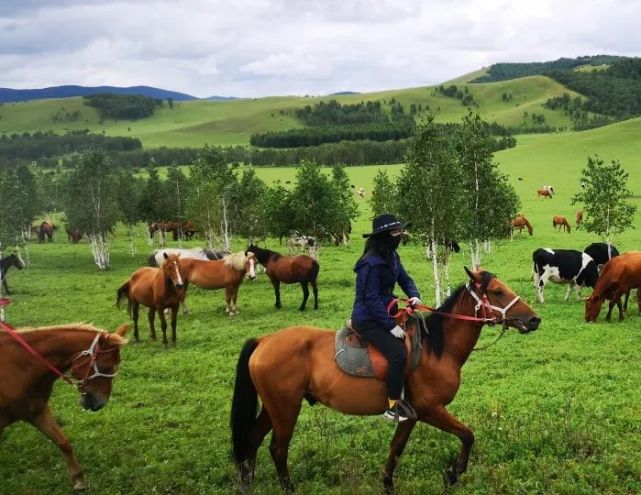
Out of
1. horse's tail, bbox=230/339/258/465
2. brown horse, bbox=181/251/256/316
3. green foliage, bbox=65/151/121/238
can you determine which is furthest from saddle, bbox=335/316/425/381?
green foliage, bbox=65/151/121/238

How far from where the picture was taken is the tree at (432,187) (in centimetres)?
2088

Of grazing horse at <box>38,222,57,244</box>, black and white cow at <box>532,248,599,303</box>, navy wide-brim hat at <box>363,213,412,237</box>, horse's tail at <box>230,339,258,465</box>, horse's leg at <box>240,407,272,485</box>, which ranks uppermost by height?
navy wide-brim hat at <box>363,213,412,237</box>

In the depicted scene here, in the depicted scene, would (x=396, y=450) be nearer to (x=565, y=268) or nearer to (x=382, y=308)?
(x=382, y=308)

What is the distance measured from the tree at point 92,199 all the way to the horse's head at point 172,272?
74.1 feet

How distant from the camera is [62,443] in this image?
26.3 ft

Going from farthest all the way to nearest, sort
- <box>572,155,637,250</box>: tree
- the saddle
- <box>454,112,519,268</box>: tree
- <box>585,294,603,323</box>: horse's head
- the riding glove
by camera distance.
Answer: <box>572,155,637,250</box>: tree < <box>454,112,519,268</box>: tree < <box>585,294,603,323</box>: horse's head < the saddle < the riding glove

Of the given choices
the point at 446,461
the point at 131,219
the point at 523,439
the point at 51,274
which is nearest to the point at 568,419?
the point at 523,439

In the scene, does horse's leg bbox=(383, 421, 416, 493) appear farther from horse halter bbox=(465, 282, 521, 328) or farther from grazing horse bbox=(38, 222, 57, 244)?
grazing horse bbox=(38, 222, 57, 244)

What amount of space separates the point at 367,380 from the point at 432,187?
47.4ft

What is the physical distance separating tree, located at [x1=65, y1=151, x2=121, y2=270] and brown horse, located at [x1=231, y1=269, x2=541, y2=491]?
107 feet

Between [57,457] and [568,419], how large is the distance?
903 centimetres

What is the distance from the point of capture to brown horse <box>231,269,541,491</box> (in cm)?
749

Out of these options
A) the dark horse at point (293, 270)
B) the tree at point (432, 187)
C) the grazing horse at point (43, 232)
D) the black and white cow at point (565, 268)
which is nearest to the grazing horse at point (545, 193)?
the black and white cow at point (565, 268)

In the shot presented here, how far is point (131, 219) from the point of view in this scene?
152ft
